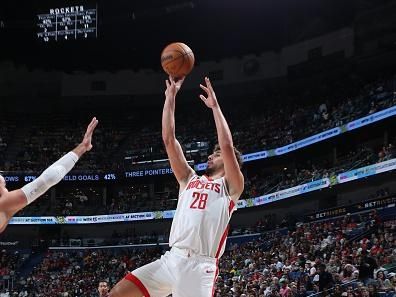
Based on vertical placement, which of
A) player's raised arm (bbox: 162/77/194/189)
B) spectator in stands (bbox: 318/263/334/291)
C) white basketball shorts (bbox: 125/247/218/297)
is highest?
player's raised arm (bbox: 162/77/194/189)

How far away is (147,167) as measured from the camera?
35.1 m

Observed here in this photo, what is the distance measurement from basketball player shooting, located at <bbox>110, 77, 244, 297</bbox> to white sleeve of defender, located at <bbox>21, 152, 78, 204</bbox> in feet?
3.30

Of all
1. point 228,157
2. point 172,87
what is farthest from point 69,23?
point 228,157

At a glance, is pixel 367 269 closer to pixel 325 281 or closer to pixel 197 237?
pixel 325 281

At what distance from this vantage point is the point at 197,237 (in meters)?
4.78

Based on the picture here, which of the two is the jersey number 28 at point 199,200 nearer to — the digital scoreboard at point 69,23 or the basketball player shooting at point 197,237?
the basketball player shooting at point 197,237

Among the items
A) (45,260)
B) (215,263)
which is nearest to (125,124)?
(45,260)

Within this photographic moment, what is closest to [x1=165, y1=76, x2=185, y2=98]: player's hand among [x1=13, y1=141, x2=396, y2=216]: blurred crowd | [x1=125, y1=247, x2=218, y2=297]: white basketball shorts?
[x1=125, y1=247, x2=218, y2=297]: white basketball shorts

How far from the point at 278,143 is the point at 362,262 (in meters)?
16.9

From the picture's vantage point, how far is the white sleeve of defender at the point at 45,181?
15.5 ft

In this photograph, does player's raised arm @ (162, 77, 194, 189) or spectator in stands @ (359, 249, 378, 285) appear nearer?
player's raised arm @ (162, 77, 194, 189)

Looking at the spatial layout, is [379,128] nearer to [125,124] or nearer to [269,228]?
[269,228]

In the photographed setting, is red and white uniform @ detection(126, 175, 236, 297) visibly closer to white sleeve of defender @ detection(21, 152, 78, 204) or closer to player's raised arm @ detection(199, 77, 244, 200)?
player's raised arm @ detection(199, 77, 244, 200)

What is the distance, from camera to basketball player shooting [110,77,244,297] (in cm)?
473
